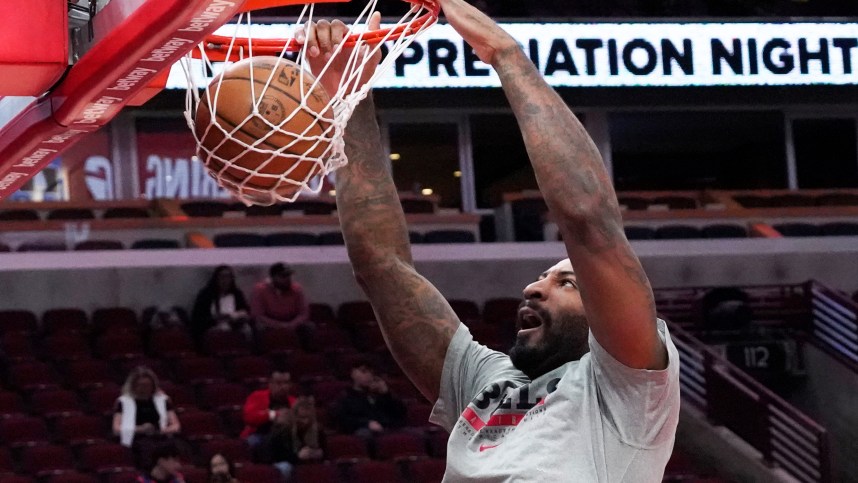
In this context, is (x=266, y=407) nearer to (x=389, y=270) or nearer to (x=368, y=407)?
(x=368, y=407)

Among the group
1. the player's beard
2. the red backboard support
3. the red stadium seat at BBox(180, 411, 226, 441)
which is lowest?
the red stadium seat at BBox(180, 411, 226, 441)

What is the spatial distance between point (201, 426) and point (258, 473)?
0.94m

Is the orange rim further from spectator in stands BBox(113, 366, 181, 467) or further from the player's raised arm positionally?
spectator in stands BBox(113, 366, 181, 467)

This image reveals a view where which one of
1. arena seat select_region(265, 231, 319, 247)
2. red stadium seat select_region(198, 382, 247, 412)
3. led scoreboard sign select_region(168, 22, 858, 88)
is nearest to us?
red stadium seat select_region(198, 382, 247, 412)

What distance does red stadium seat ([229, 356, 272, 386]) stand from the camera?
375 inches

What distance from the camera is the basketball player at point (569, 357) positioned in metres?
2.34

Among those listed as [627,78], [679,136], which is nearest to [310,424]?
[627,78]

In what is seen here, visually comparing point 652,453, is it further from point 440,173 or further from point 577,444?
point 440,173

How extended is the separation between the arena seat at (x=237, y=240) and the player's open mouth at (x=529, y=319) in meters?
9.52

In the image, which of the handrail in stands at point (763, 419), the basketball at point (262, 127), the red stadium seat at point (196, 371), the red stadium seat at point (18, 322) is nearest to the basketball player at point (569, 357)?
the basketball at point (262, 127)

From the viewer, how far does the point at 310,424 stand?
8086mm

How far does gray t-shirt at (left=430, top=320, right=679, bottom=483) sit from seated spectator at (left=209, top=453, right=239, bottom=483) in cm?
445

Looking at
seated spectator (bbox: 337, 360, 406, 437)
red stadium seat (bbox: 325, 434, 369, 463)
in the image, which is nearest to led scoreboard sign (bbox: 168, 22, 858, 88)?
seated spectator (bbox: 337, 360, 406, 437)

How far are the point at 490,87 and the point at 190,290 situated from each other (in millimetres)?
3761
